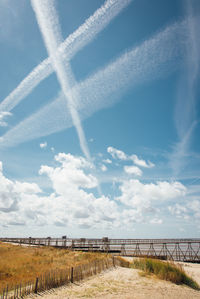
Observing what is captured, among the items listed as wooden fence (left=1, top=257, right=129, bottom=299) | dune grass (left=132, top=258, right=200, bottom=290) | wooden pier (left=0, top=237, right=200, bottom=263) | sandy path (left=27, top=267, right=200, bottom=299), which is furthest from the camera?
wooden pier (left=0, top=237, right=200, bottom=263)

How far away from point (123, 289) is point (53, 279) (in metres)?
3.94

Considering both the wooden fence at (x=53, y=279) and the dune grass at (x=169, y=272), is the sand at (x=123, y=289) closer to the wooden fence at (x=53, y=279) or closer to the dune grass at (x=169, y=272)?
the wooden fence at (x=53, y=279)

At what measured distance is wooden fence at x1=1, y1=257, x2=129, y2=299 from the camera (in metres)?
10.1

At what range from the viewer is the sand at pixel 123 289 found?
1059cm

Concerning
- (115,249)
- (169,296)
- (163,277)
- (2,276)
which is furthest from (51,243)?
(169,296)

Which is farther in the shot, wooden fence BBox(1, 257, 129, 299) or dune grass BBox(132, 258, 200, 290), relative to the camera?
dune grass BBox(132, 258, 200, 290)

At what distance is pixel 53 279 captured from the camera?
461 inches

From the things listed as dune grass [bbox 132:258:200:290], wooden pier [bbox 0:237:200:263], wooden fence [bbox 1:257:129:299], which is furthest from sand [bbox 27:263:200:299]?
wooden pier [bbox 0:237:200:263]

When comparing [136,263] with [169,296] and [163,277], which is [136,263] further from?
[169,296]

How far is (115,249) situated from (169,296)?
22.9 m

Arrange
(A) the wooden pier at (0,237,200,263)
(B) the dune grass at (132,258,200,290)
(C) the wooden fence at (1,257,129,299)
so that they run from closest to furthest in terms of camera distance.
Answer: (C) the wooden fence at (1,257,129,299)
(B) the dune grass at (132,258,200,290)
(A) the wooden pier at (0,237,200,263)

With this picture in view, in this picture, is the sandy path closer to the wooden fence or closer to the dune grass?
the wooden fence

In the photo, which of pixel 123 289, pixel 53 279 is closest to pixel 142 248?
pixel 123 289

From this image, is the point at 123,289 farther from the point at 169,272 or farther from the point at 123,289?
the point at 169,272
